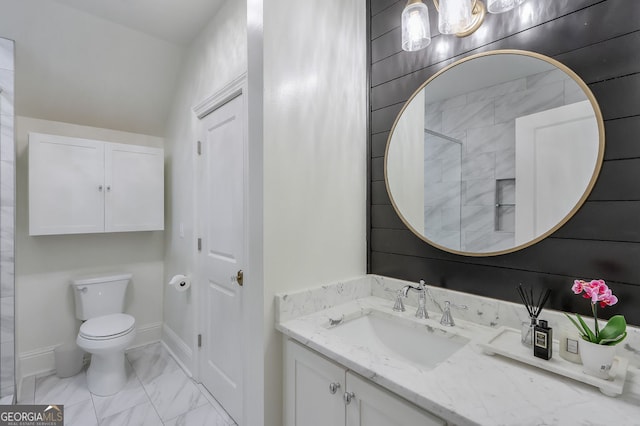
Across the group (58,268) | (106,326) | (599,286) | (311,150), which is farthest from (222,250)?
(599,286)

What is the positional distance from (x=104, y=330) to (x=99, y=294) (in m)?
0.43

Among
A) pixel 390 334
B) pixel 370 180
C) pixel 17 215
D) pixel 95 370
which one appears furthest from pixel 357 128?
pixel 17 215

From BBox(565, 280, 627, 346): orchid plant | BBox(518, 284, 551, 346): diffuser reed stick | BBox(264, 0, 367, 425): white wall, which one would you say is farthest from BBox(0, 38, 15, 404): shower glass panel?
BBox(565, 280, 627, 346): orchid plant

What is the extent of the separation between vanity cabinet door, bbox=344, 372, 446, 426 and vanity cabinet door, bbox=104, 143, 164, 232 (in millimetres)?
2327

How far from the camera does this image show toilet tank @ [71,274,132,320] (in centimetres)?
241

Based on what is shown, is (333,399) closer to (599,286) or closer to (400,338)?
(400,338)

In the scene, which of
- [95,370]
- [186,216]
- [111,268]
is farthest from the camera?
[111,268]

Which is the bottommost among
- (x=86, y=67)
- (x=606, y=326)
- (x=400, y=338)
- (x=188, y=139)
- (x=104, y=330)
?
(x=104, y=330)

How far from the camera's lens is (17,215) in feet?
7.52

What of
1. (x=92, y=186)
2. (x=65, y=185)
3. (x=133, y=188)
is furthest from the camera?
(x=133, y=188)

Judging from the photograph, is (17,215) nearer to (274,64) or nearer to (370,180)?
(274,64)

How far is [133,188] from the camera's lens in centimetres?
256

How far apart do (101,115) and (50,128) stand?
1.21ft

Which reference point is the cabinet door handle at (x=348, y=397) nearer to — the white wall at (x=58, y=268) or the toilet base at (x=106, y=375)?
the toilet base at (x=106, y=375)
